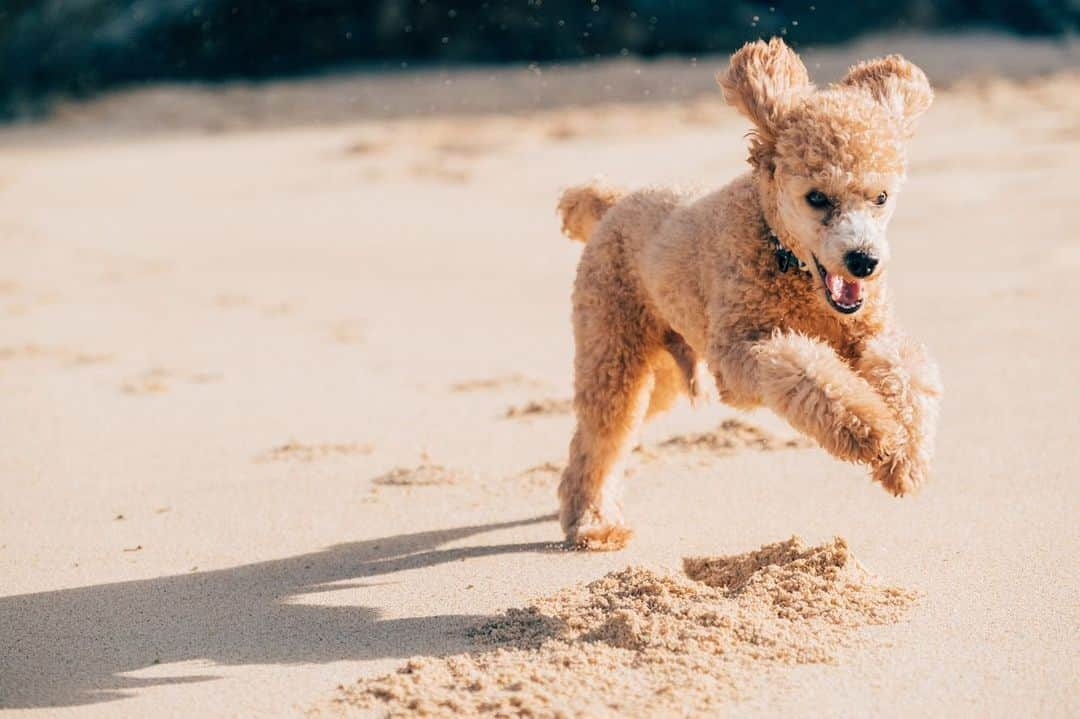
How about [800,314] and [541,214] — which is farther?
[541,214]

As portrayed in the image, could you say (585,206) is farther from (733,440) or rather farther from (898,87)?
(898,87)

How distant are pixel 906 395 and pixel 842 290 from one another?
1.21ft

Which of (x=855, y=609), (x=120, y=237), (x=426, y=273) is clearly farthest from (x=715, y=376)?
(x=120, y=237)

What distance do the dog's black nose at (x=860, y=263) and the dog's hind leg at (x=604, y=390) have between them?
3.92ft

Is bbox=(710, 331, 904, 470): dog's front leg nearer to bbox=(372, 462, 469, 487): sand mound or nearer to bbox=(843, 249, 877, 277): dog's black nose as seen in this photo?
bbox=(843, 249, 877, 277): dog's black nose

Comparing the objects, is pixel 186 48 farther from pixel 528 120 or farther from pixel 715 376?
pixel 715 376

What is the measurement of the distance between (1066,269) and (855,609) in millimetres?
5594

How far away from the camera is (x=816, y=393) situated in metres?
4.09

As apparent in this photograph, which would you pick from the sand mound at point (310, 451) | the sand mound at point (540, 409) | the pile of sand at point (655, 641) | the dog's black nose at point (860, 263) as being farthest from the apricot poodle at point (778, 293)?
the sand mound at point (540, 409)

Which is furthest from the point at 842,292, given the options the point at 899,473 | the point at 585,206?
the point at 585,206

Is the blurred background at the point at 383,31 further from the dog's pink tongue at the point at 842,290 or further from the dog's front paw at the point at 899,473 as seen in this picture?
the dog's front paw at the point at 899,473

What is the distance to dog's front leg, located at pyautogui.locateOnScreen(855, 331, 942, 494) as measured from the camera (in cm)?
404

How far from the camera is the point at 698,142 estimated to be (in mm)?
14281

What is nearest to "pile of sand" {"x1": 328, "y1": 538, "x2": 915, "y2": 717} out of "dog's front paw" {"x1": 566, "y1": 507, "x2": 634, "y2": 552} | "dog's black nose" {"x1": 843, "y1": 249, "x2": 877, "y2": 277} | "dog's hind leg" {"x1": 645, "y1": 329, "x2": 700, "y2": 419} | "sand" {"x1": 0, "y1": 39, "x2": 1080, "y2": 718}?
"sand" {"x1": 0, "y1": 39, "x2": 1080, "y2": 718}
